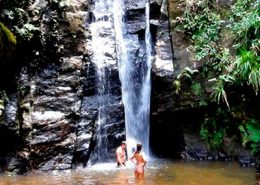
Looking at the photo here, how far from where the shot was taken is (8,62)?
11.8m

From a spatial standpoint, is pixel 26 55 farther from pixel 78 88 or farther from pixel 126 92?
pixel 126 92

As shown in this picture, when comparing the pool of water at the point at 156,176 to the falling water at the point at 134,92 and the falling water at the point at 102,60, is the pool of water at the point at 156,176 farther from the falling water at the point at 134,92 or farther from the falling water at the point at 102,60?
the falling water at the point at 134,92

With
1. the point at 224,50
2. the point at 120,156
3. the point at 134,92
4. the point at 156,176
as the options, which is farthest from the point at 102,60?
the point at 156,176

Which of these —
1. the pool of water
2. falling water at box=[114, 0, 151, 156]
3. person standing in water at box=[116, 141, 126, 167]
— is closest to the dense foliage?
the pool of water

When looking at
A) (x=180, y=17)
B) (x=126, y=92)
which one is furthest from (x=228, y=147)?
(x=180, y=17)

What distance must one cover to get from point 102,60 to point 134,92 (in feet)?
5.15

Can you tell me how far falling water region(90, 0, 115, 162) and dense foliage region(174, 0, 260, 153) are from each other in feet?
7.11

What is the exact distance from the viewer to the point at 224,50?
1305 cm

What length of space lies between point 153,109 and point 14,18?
499 cm

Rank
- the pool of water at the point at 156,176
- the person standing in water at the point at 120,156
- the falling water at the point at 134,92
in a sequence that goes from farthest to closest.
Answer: the falling water at the point at 134,92 → the person standing in water at the point at 120,156 → the pool of water at the point at 156,176

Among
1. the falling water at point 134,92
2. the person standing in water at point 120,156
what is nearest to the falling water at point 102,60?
the falling water at point 134,92

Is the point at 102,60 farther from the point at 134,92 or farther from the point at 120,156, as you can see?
the point at 120,156

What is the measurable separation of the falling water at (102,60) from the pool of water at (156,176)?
76 cm

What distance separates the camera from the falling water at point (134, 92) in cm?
1361
